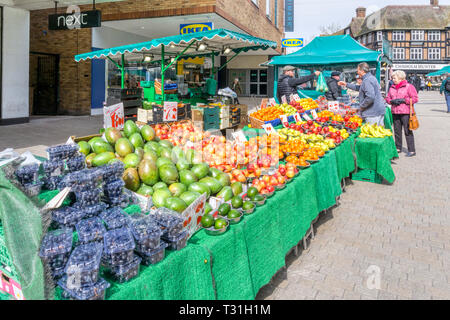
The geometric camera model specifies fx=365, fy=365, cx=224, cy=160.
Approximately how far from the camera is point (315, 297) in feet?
10.5

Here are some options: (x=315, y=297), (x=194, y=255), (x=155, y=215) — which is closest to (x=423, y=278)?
(x=315, y=297)

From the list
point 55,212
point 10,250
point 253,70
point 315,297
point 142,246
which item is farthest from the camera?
point 253,70

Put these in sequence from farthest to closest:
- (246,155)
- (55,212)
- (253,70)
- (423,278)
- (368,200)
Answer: (253,70), (368,200), (246,155), (423,278), (55,212)

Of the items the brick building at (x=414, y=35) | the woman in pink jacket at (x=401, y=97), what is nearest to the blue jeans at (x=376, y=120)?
the woman in pink jacket at (x=401, y=97)

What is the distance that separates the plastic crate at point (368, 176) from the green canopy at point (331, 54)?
4.68 metres

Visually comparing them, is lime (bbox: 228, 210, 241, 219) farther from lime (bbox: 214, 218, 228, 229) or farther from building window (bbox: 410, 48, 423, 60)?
building window (bbox: 410, 48, 423, 60)

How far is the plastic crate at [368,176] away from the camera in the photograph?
697cm

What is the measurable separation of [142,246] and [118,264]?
0.18 m

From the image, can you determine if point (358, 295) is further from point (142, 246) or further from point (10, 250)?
point (10, 250)

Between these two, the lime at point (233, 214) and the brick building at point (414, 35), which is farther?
the brick building at point (414, 35)

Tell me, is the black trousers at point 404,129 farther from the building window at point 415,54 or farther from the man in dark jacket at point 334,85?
the building window at point 415,54

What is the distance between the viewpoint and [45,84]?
16109 mm

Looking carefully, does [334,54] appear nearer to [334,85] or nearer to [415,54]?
[334,85]

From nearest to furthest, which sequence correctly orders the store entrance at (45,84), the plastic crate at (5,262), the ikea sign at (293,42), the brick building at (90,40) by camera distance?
the plastic crate at (5,262)
the brick building at (90,40)
the store entrance at (45,84)
the ikea sign at (293,42)
